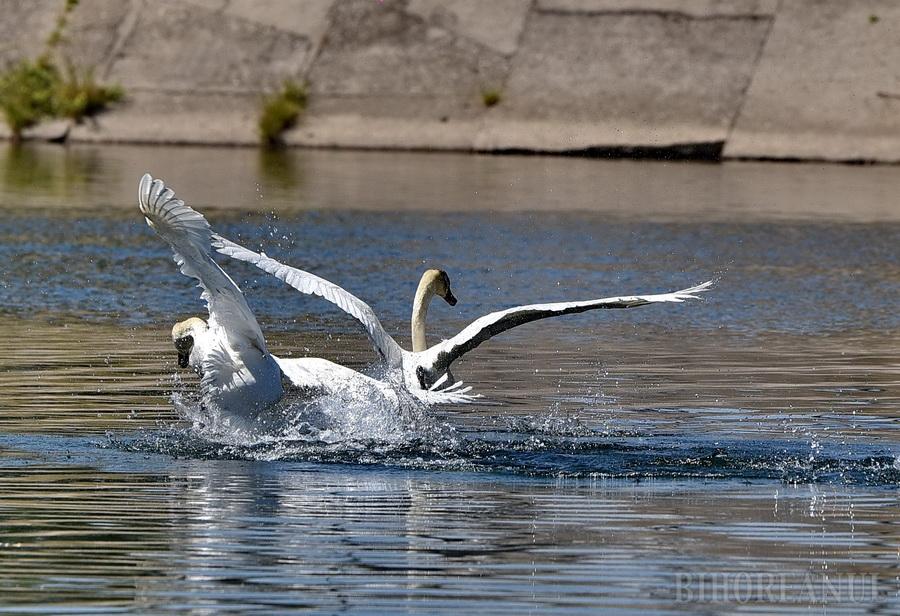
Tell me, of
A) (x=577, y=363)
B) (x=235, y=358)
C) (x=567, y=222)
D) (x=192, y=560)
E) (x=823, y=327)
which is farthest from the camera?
(x=567, y=222)

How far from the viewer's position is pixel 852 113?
27.7 metres

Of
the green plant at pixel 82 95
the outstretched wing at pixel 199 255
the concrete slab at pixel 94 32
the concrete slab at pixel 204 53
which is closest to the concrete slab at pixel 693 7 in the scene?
the concrete slab at pixel 204 53

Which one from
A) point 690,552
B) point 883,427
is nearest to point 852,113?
point 883,427

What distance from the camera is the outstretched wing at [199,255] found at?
30.1ft

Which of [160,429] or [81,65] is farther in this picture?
[81,65]

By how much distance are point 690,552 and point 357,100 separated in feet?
77.7

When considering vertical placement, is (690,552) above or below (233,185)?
below

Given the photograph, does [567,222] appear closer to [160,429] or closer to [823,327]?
[823,327]

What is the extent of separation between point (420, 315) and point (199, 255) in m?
2.15

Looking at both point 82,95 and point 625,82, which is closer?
point 625,82

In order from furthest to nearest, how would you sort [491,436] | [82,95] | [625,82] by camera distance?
[82,95] < [625,82] < [491,436]

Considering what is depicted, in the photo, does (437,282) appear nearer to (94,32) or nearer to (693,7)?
(693,7)

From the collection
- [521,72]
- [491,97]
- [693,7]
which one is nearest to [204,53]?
[491,97]

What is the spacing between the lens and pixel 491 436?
995 cm
